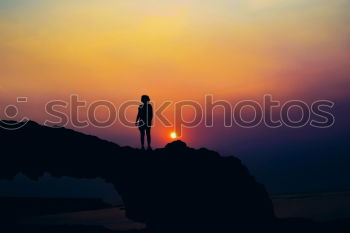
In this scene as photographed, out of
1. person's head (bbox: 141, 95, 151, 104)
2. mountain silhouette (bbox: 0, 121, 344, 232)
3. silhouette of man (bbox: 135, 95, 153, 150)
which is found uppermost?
person's head (bbox: 141, 95, 151, 104)

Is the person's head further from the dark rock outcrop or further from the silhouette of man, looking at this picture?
the dark rock outcrop

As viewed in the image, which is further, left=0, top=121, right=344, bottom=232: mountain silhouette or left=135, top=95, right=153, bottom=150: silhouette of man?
left=0, top=121, right=344, bottom=232: mountain silhouette

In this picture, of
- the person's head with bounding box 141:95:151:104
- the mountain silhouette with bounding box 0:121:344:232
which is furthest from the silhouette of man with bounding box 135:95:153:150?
the mountain silhouette with bounding box 0:121:344:232

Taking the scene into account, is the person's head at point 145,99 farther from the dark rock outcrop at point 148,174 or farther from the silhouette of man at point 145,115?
the dark rock outcrop at point 148,174

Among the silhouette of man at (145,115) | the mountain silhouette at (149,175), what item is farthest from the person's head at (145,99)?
the mountain silhouette at (149,175)

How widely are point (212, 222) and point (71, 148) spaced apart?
843 centimetres

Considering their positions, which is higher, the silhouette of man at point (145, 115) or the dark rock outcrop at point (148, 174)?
the silhouette of man at point (145, 115)

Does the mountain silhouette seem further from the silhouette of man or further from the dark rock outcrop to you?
the silhouette of man

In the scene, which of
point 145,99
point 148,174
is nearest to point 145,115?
point 145,99

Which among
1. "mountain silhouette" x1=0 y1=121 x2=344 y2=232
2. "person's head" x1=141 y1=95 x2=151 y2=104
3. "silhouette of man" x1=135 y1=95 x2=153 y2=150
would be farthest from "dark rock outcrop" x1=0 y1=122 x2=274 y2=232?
"person's head" x1=141 y1=95 x2=151 y2=104

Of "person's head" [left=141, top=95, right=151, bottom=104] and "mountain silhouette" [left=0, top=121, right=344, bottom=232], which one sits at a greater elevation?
"person's head" [left=141, top=95, right=151, bottom=104]

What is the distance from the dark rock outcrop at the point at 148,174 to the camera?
21812 millimetres

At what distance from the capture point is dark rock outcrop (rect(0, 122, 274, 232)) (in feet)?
71.6

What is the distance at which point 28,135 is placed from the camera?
2222 cm
